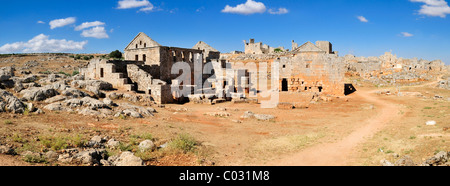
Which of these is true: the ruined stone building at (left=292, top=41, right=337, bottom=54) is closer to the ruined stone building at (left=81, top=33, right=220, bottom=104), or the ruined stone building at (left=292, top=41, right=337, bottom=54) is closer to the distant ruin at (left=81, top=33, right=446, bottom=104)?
the distant ruin at (left=81, top=33, right=446, bottom=104)

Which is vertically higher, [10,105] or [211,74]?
[211,74]

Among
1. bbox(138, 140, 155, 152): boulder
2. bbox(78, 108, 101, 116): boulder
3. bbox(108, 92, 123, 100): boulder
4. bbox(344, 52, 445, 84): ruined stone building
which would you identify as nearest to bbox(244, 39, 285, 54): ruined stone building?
bbox(344, 52, 445, 84): ruined stone building

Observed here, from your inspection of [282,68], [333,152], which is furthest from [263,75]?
[333,152]

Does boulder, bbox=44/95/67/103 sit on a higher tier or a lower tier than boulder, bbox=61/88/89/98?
lower

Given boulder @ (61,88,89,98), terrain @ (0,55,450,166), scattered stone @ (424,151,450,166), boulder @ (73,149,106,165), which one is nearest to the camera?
boulder @ (73,149,106,165)

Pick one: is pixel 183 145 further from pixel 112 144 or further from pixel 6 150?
pixel 6 150

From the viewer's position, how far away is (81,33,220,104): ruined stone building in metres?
17.9

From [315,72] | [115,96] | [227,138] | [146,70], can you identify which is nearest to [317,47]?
[315,72]

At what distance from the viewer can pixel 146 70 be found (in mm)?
22406

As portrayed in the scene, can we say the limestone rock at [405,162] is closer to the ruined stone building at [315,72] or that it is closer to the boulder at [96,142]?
the boulder at [96,142]

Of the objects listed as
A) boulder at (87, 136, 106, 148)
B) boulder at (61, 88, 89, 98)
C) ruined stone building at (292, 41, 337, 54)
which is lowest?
boulder at (87, 136, 106, 148)

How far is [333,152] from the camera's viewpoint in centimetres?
845

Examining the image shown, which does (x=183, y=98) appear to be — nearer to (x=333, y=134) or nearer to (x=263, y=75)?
(x=333, y=134)
